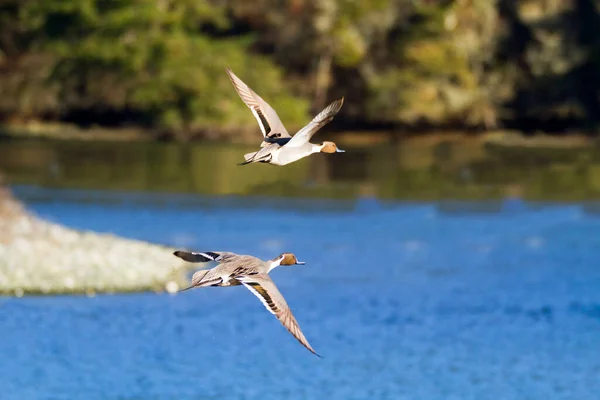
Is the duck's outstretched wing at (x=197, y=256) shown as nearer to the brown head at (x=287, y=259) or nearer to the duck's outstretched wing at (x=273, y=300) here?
the duck's outstretched wing at (x=273, y=300)

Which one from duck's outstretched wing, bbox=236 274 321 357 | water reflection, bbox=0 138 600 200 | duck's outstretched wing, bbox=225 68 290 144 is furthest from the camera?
water reflection, bbox=0 138 600 200

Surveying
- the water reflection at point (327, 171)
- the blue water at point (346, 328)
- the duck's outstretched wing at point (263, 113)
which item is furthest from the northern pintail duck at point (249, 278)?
the water reflection at point (327, 171)

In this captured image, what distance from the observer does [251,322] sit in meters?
22.4

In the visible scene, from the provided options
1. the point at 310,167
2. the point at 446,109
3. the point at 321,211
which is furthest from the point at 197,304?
the point at 446,109

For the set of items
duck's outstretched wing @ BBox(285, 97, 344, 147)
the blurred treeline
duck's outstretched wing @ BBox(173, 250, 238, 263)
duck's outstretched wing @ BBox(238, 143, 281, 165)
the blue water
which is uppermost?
the blurred treeline

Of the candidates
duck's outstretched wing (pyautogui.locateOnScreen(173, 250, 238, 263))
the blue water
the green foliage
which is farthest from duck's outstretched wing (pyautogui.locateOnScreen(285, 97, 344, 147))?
the green foliage

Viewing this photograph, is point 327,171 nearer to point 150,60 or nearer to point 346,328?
point 150,60

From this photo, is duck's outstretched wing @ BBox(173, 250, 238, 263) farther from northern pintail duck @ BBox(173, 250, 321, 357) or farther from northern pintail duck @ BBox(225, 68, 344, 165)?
northern pintail duck @ BBox(225, 68, 344, 165)

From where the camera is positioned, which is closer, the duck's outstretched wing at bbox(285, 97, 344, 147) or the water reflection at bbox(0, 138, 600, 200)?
the duck's outstretched wing at bbox(285, 97, 344, 147)

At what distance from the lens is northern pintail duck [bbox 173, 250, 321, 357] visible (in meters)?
8.20

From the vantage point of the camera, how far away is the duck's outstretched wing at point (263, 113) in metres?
9.06

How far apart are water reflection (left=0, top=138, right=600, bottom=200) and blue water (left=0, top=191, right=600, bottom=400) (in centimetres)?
1103

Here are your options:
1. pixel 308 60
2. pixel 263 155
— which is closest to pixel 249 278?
pixel 263 155

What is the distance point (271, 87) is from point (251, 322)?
1505 inches
